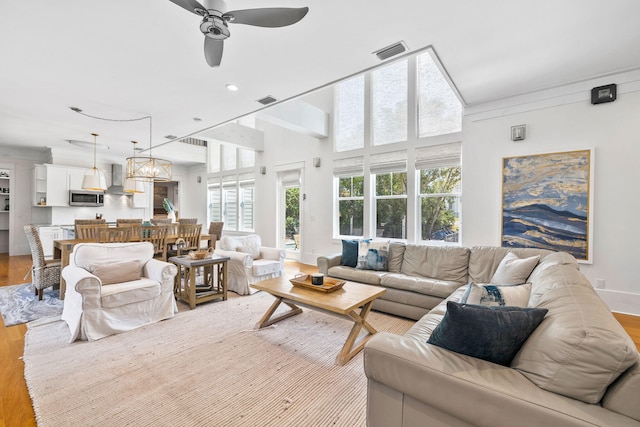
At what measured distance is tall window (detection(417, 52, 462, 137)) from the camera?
176 inches

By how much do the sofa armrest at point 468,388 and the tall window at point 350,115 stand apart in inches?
185

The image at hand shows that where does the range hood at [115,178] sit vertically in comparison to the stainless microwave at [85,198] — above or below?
above

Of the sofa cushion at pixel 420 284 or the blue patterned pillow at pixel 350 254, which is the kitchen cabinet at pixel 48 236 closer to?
the blue patterned pillow at pixel 350 254

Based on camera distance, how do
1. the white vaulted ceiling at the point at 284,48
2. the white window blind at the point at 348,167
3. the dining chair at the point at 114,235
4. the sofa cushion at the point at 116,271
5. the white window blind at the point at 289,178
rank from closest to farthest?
the white vaulted ceiling at the point at 284,48 < the sofa cushion at the point at 116,271 < the dining chair at the point at 114,235 < the white window blind at the point at 348,167 < the white window blind at the point at 289,178

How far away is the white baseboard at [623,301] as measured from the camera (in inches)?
127

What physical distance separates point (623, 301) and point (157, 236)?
20.0 ft

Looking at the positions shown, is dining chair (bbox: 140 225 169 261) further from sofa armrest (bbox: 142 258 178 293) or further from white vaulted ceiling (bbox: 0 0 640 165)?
white vaulted ceiling (bbox: 0 0 640 165)

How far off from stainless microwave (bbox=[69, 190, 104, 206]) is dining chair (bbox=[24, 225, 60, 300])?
4260mm

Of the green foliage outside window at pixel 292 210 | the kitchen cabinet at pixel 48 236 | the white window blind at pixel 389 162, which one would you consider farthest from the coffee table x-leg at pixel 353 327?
the kitchen cabinet at pixel 48 236

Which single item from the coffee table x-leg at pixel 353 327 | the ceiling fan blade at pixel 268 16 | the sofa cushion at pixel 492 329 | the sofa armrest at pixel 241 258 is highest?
the ceiling fan blade at pixel 268 16

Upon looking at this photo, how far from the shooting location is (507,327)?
1203mm

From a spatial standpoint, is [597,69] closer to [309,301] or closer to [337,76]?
[337,76]

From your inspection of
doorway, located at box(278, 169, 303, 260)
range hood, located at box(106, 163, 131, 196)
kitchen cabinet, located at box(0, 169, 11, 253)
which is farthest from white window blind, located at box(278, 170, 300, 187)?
kitchen cabinet, located at box(0, 169, 11, 253)

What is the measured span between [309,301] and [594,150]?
3827mm
